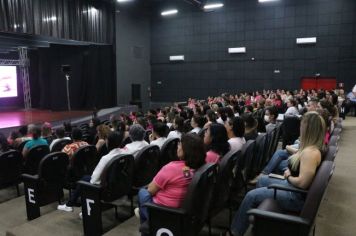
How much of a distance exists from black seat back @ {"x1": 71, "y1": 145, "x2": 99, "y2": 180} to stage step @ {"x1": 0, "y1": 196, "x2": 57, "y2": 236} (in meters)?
0.59

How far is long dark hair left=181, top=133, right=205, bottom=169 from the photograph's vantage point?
7.57 ft

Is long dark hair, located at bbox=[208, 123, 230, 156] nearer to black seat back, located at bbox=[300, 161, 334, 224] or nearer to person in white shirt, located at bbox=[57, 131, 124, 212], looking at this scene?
person in white shirt, located at bbox=[57, 131, 124, 212]

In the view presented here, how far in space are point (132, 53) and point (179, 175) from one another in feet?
49.1

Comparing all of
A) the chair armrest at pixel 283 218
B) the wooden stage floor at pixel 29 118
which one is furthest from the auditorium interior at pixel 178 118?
the wooden stage floor at pixel 29 118

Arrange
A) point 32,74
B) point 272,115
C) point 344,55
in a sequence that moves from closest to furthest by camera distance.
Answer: point 272,115 < point 344,55 < point 32,74

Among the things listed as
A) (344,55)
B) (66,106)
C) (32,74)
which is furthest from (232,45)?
(32,74)

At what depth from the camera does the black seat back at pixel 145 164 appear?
10.6 feet

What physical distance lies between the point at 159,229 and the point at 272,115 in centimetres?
409

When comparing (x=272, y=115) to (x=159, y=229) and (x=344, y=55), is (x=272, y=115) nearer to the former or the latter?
(x=159, y=229)

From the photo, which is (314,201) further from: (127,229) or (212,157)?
(127,229)

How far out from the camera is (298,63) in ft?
48.0

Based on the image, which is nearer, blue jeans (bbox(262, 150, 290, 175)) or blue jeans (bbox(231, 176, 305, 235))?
blue jeans (bbox(231, 176, 305, 235))

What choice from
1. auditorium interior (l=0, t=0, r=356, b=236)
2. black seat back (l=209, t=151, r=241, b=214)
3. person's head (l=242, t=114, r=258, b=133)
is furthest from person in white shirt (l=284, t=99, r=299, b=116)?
black seat back (l=209, t=151, r=241, b=214)

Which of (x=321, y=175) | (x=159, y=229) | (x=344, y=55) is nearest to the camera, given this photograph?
(x=321, y=175)
